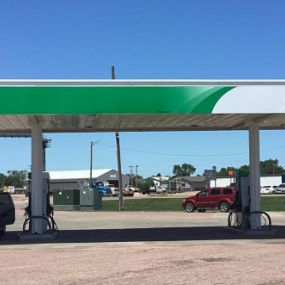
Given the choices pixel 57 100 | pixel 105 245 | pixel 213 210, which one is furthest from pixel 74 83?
pixel 213 210

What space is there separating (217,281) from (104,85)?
29.5 feet

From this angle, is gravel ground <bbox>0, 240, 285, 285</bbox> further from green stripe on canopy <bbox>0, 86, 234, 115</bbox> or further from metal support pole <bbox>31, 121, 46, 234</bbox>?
green stripe on canopy <bbox>0, 86, 234, 115</bbox>

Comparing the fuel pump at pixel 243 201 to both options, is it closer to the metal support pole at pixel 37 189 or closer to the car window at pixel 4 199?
the metal support pole at pixel 37 189

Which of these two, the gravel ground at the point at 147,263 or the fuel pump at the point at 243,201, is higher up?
the fuel pump at the point at 243,201

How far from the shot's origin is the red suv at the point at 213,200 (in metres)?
40.3

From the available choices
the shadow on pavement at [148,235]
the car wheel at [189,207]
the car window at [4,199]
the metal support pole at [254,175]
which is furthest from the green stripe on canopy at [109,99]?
the car wheel at [189,207]

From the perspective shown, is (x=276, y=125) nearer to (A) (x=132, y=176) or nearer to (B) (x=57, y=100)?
(B) (x=57, y=100)

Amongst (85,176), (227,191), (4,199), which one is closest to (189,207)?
(227,191)

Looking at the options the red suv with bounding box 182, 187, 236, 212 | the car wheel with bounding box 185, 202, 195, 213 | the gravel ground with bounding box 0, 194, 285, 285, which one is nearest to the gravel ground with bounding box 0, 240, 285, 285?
the gravel ground with bounding box 0, 194, 285, 285

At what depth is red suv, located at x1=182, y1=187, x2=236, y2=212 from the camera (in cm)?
4031

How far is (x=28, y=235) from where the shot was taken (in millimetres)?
19984

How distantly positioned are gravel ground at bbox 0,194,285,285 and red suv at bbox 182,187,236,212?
857 inches

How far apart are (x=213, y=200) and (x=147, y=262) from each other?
27.7m

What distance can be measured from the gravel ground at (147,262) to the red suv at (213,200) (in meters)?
21.8
